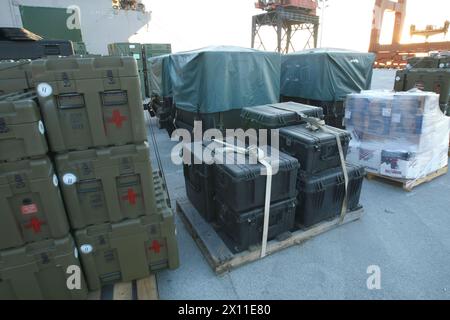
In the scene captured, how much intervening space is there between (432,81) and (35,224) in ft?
24.4

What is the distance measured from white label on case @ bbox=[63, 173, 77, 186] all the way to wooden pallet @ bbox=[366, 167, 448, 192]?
4.41 m

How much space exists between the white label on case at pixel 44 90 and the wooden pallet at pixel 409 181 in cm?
462

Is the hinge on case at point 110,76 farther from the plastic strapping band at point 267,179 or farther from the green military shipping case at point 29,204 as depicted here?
the plastic strapping band at point 267,179

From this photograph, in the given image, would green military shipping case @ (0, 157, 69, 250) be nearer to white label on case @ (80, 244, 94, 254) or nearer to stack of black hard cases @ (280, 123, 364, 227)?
white label on case @ (80, 244, 94, 254)

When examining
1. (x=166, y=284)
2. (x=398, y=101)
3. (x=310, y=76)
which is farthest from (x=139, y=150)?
(x=310, y=76)

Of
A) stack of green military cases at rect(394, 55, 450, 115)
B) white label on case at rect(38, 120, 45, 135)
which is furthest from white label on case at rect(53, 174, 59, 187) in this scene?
stack of green military cases at rect(394, 55, 450, 115)

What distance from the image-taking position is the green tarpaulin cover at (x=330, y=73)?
6254mm

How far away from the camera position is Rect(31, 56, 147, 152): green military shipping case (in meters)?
1.77

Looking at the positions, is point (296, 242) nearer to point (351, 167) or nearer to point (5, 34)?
point (351, 167)

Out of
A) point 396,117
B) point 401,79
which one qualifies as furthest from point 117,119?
point 401,79

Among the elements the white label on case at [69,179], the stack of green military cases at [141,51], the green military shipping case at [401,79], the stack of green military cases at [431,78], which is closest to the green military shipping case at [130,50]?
the stack of green military cases at [141,51]

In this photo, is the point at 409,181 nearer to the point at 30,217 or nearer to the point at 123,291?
the point at 123,291

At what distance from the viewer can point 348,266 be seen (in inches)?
103

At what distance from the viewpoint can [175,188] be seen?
4.42 m
